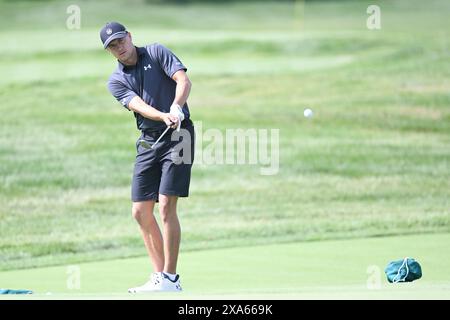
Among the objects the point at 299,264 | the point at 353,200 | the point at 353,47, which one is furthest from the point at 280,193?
the point at 353,47

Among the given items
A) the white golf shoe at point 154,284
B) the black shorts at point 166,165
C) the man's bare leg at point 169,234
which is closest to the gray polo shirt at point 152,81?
the black shorts at point 166,165

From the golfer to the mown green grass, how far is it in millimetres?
3516

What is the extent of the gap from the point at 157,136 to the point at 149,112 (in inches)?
13.6

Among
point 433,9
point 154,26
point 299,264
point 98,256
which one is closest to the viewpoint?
point 299,264

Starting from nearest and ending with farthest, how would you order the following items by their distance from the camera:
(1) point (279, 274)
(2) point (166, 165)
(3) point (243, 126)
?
(2) point (166, 165)
(1) point (279, 274)
(3) point (243, 126)

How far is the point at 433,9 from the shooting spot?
31891 millimetres

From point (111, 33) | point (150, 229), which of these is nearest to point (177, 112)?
point (111, 33)

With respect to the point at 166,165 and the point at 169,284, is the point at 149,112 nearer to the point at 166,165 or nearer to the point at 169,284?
the point at 166,165

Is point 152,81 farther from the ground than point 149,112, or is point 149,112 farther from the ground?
point 152,81

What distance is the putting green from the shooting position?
7246mm

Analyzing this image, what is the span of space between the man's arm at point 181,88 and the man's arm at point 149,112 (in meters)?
0.15

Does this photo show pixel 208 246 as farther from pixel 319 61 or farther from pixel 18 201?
pixel 319 61

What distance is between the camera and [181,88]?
8.07 metres

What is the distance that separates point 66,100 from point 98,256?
9.70 m
